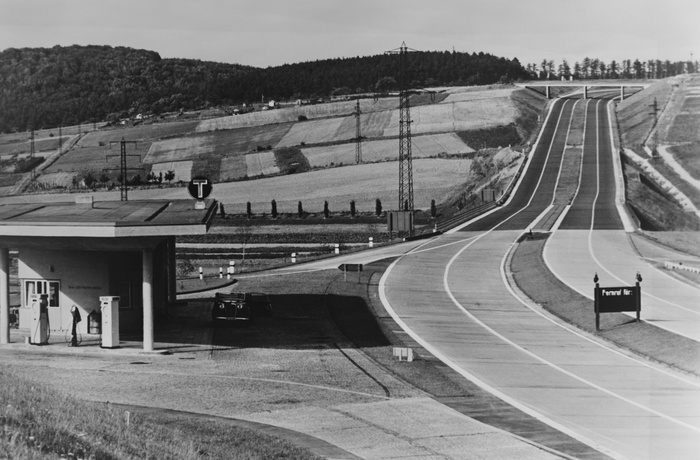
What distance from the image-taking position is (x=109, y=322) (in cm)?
3984

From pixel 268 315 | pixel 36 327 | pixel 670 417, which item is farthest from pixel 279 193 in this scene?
pixel 670 417

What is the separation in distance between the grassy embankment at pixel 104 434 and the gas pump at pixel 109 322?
1144 centimetres

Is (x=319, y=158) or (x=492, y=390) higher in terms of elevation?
(x=319, y=158)

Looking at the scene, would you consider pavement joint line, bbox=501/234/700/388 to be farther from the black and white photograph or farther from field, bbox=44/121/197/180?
field, bbox=44/121/197/180

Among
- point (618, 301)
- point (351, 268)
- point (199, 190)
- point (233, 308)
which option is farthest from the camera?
point (351, 268)

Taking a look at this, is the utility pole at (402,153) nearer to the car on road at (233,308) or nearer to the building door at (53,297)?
the car on road at (233,308)

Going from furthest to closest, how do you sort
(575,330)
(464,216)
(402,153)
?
(464,216) < (402,153) < (575,330)

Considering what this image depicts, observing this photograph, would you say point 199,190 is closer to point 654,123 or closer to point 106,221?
point 106,221

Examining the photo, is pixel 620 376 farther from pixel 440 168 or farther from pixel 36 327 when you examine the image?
pixel 440 168

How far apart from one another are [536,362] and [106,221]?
17.1 m

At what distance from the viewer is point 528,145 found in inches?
6304

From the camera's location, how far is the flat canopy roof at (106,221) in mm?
38531

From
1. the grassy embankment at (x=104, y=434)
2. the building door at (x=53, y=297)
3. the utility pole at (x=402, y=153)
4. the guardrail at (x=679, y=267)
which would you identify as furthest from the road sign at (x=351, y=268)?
the grassy embankment at (x=104, y=434)

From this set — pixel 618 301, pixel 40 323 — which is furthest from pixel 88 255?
pixel 618 301
